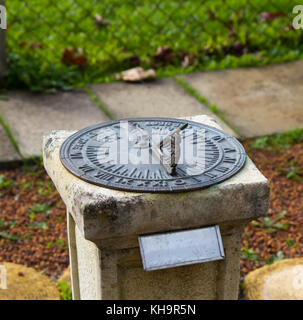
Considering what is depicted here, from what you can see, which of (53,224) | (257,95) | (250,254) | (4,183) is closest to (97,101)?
(4,183)

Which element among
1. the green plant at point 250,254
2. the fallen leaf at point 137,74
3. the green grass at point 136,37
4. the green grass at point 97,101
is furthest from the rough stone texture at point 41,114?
the green plant at point 250,254

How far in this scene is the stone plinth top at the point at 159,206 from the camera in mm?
2018

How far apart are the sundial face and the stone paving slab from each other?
1.79 m

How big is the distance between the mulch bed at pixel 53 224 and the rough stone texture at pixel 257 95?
380mm

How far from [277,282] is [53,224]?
4.35ft

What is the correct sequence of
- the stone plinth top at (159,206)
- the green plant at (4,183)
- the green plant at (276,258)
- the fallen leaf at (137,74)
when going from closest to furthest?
the stone plinth top at (159,206)
the green plant at (276,258)
the green plant at (4,183)
the fallen leaf at (137,74)

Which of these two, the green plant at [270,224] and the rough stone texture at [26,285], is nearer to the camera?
the rough stone texture at [26,285]

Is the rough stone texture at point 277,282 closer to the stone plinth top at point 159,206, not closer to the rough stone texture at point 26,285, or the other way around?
the stone plinth top at point 159,206

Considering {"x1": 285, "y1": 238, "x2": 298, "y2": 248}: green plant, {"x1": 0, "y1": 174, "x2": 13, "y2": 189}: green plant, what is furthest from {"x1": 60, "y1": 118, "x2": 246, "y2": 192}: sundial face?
{"x1": 0, "y1": 174, "x2": 13, "y2": 189}: green plant

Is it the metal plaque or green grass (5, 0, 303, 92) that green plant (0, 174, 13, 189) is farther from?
the metal plaque

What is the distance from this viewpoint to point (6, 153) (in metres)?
3.93

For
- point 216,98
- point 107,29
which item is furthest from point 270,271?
point 107,29

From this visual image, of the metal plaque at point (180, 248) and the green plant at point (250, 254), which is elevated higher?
the metal plaque at point (180, 248)
